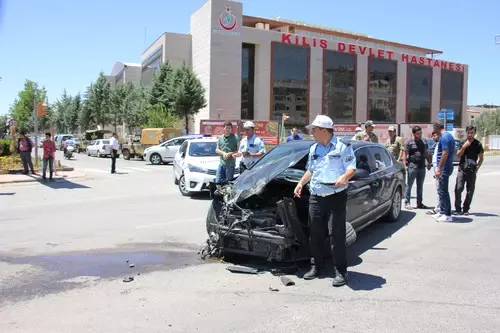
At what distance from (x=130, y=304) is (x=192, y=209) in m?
5.51

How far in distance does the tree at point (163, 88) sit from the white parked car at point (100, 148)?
7432 millimetres

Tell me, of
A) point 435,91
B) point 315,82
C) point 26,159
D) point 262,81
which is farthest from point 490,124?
point 26,159

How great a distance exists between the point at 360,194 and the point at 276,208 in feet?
5.17

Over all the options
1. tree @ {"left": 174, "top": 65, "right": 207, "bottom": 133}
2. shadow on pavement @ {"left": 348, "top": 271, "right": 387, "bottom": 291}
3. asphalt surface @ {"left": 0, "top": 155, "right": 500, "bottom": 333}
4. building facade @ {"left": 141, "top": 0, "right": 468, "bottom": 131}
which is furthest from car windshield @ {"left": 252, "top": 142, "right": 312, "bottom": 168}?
Answer: building facade @ {"left": 141, "top": 0, "right": 468, "bottom": 131}

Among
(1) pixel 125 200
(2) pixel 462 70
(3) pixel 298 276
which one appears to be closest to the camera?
(3) pixel 298 276

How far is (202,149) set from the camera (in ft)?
41.0

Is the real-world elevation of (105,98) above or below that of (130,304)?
above

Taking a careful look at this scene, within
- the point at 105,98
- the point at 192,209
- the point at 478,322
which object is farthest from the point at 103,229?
the point at 105,98

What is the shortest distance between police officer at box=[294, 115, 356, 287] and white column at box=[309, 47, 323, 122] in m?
45.7

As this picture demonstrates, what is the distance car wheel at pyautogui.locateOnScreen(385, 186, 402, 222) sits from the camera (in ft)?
26.9

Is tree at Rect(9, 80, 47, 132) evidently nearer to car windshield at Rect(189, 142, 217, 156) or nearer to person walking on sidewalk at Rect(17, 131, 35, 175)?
person walking on sidewalk at Rect(17, 131, 35, 175)

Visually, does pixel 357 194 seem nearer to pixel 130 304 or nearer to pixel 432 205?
pixel 130 304

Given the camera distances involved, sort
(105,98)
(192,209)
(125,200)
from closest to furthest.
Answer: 1. (192,209)
2. (125,200)
3. (105,98)

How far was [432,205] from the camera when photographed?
1031cm
